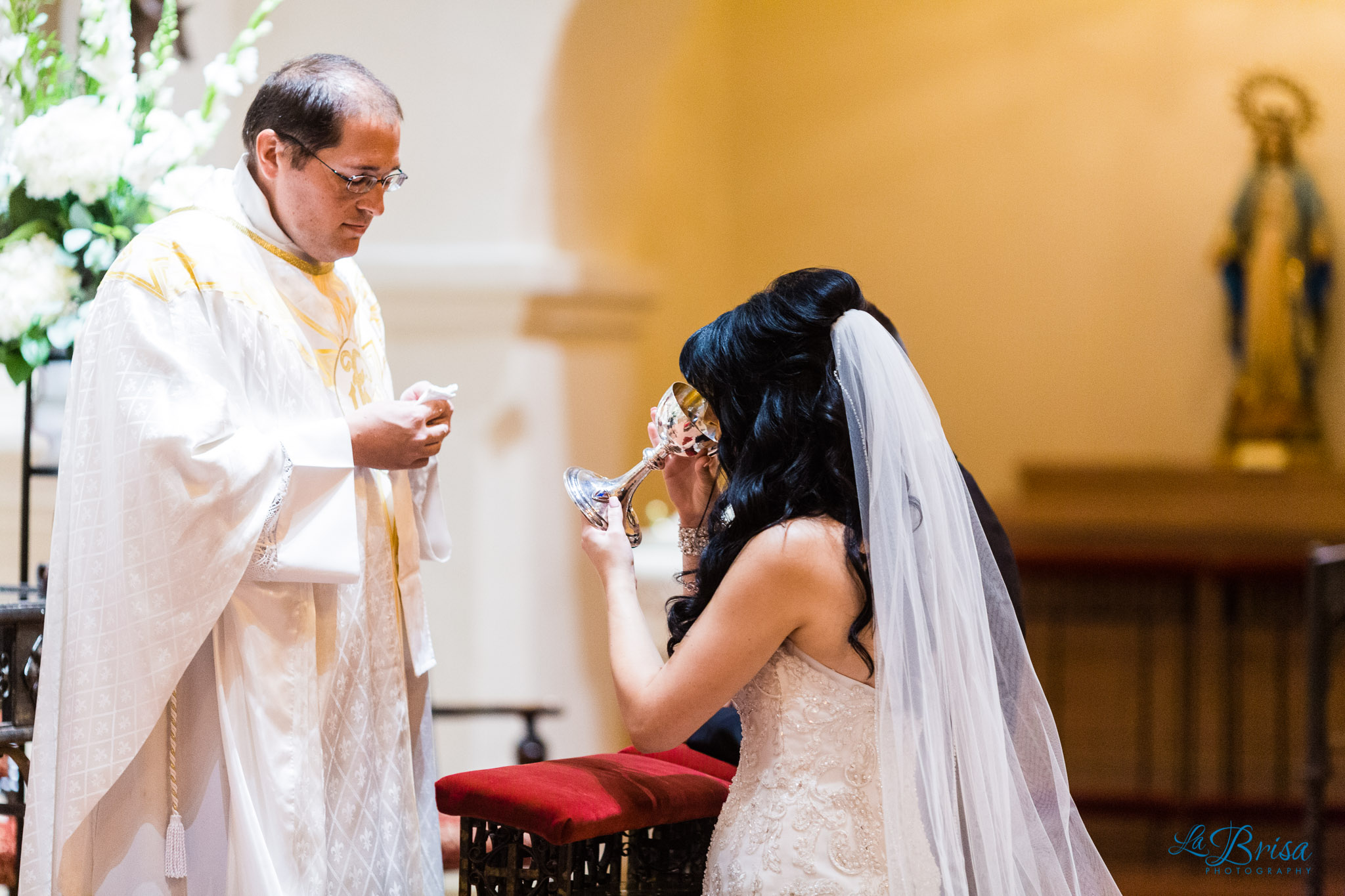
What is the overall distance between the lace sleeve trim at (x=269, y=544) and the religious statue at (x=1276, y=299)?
7319 millimetres

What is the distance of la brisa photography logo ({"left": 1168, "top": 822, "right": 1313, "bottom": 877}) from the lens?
6066mm

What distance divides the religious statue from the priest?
714 cm

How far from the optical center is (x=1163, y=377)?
8.96 metres

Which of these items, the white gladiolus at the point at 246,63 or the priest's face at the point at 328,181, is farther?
the white gladiolus at the point at 246,63

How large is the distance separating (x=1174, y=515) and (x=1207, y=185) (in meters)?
2.46

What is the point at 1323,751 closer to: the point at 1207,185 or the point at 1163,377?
the point at 1163,377

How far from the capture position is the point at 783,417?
2422 millimetres

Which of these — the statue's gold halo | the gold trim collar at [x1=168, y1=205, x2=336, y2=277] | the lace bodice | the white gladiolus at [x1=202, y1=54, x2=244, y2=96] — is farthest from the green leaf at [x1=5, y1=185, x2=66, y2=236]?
the statue's gold halo

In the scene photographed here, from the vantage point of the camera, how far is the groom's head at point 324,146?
251 cm

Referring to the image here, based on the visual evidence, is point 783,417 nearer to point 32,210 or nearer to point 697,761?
point 697,761

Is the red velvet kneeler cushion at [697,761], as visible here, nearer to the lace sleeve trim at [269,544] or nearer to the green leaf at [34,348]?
the lace sleeve trim at [269,544]

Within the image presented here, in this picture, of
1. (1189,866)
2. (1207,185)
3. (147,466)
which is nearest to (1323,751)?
(1189,866)

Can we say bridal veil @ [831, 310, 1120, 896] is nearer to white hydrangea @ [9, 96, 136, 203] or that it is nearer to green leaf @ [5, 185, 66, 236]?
white hydrangea @ [9, 96, 136, 203]

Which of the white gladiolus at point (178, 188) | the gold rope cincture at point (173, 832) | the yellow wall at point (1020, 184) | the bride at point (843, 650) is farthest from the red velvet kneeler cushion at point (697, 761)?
the yellow wall at point (1020, 184)
